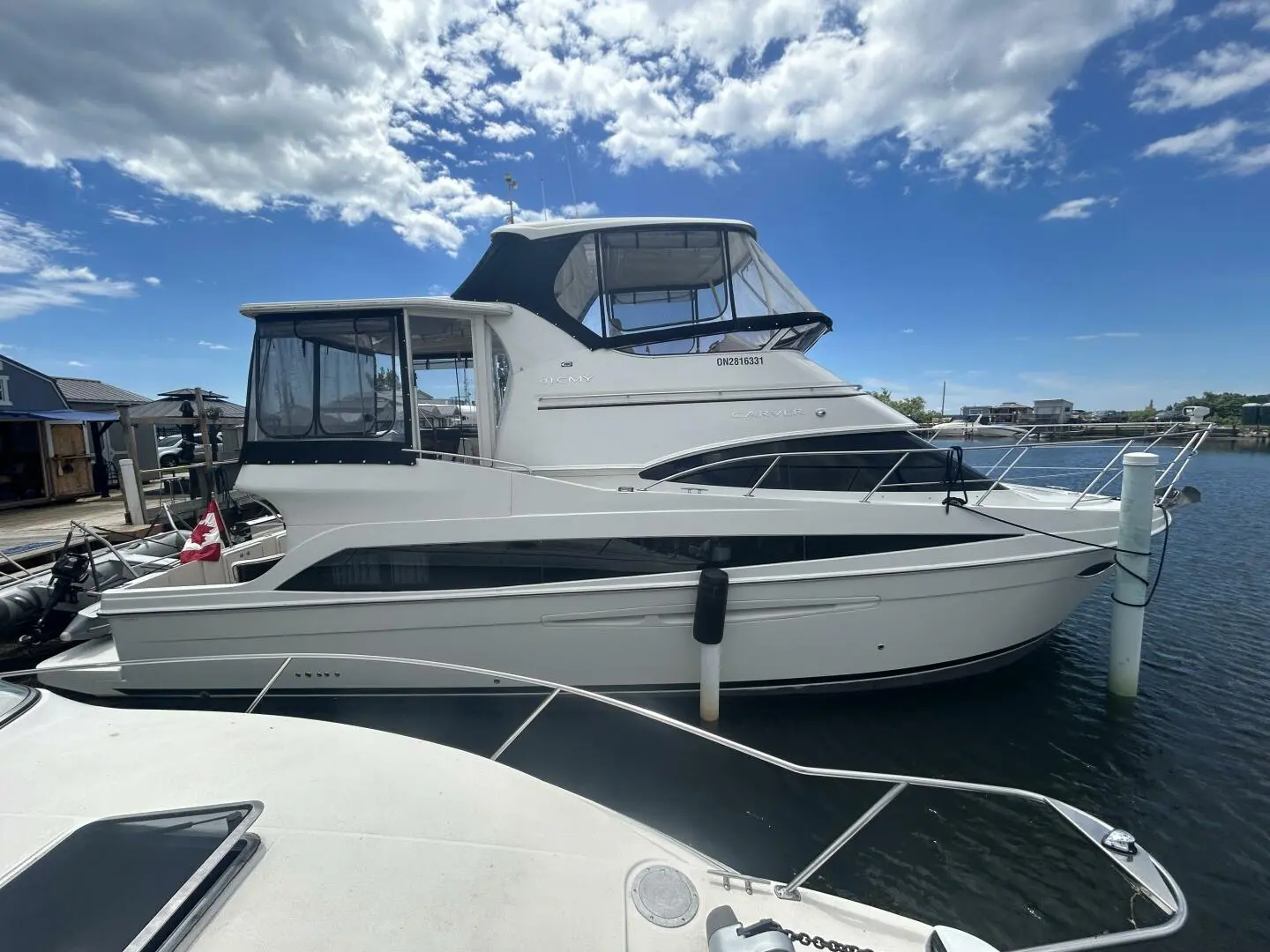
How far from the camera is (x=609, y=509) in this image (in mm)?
4684

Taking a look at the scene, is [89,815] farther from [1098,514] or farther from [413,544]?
[1098,514]

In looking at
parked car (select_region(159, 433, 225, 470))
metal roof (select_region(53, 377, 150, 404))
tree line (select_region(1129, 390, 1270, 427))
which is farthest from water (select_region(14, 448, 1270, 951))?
tree line (select_region(1129, 390, 1270, 427))

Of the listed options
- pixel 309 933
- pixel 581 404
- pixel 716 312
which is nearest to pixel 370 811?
pixel 309 933

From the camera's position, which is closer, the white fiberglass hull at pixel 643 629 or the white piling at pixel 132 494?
the white fiberglass hull at pixel 643 629

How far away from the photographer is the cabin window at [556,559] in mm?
4562

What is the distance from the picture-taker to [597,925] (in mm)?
1541

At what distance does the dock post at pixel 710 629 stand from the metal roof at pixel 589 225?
3.19 metres

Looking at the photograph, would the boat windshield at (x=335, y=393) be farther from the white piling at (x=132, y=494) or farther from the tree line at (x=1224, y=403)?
the tree line at (x=1224, y=403)

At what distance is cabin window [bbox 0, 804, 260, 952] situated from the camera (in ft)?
4.40

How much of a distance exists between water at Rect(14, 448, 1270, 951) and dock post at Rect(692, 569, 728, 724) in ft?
1.04

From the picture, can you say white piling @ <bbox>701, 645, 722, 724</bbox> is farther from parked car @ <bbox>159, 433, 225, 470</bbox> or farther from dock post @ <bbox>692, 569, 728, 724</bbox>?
parked car @ <bbox>159, 433, 225, 470</bbox>

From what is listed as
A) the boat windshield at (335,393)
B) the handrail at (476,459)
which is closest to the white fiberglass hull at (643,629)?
the handrail at (476,459)

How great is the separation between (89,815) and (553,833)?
142cm

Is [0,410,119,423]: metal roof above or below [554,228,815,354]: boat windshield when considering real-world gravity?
below
